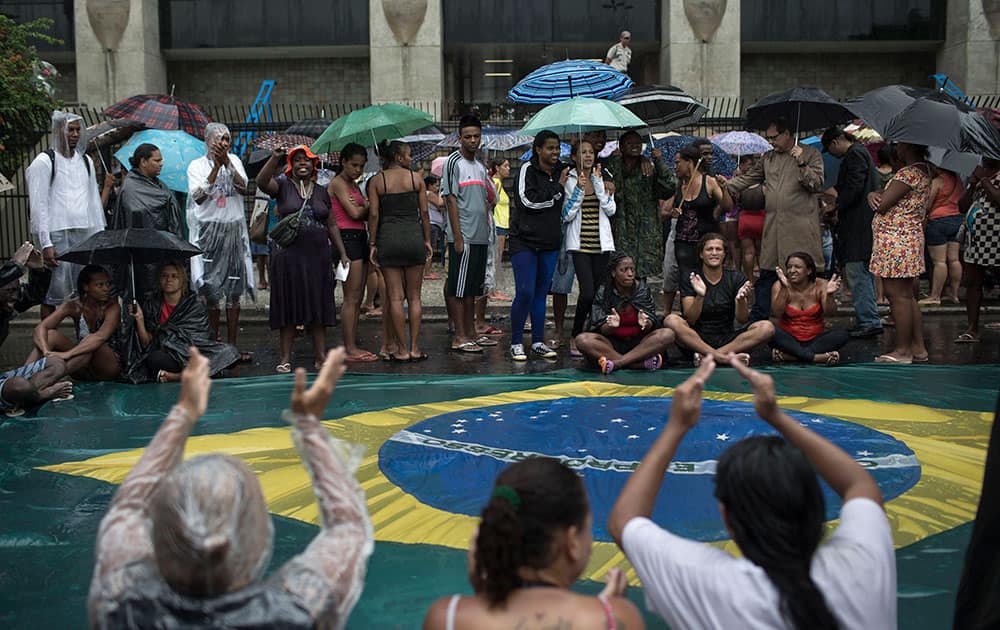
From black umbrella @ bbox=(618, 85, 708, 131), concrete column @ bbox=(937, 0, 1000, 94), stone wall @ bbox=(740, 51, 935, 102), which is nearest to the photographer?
black umbrella @ bbox=(618, 85, 708, 131)

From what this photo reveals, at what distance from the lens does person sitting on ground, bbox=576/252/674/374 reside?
746cm

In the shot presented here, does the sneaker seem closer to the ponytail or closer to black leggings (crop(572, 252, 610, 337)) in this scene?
black leggings (crop(572, 252, 610, 337))

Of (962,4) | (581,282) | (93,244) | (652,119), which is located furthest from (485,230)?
(962,4)

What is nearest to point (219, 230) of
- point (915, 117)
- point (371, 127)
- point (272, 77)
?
point (371, 127)

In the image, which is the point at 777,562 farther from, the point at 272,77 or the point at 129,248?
the point at 272,77

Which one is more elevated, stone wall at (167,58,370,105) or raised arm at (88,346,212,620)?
stone wall at (167,58,370,105)

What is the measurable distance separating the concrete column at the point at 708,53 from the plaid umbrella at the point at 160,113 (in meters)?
12.1

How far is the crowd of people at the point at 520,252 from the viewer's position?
24.3 ft

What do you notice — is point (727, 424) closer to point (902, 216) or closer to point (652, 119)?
point (902, 216)

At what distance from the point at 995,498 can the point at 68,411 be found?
542 centimetres

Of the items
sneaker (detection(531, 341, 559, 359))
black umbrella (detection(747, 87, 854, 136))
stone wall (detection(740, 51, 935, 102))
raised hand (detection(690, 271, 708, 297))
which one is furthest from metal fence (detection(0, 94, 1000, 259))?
raised hand (detection(690, 271, 708, 297))

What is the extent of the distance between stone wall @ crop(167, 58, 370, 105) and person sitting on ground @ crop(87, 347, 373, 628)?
849 inches

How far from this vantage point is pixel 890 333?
9.20m

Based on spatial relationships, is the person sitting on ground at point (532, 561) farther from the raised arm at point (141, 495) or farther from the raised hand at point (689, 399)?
the raised arm at point (141, 495)
